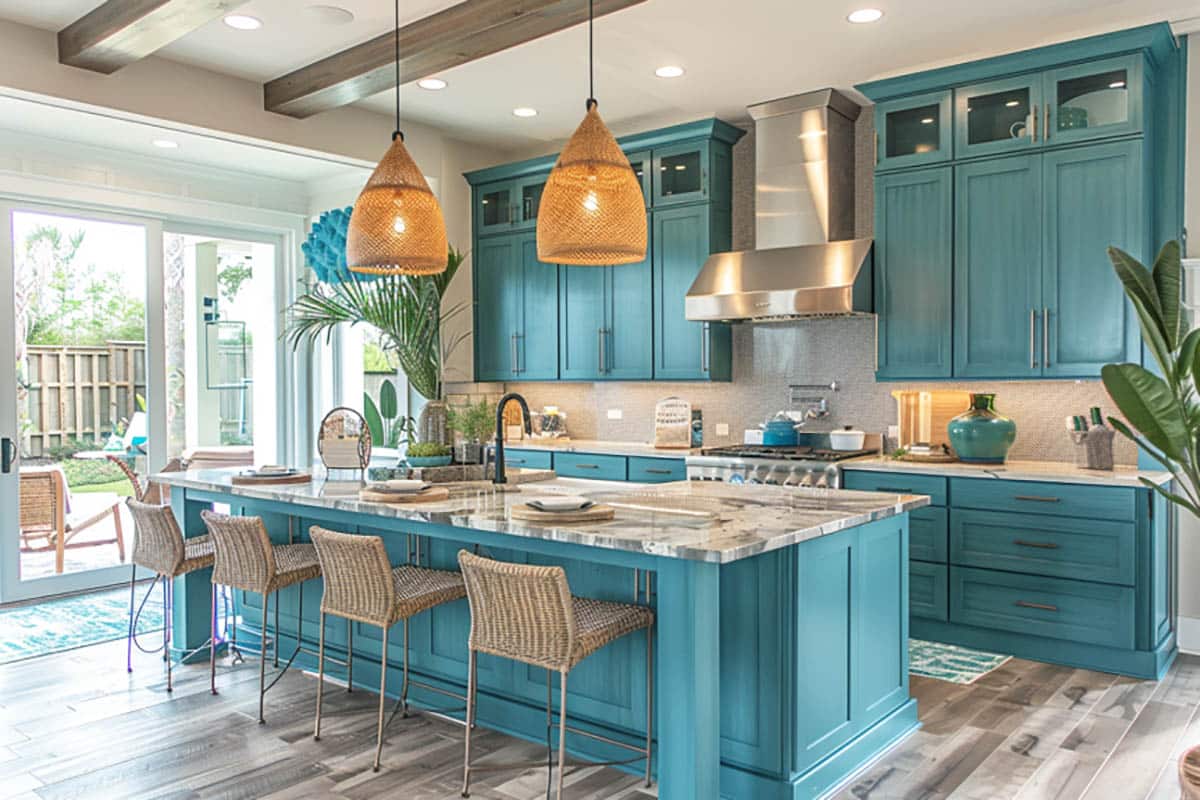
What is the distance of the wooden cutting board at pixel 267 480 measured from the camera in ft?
13.0

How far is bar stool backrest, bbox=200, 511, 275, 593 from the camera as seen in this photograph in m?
3.60

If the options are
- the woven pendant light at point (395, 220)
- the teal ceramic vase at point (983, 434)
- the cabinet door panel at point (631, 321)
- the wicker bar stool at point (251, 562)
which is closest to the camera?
the woven pendant light at point (395, 220)

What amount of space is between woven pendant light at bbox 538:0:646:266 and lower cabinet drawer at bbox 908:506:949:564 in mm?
2383

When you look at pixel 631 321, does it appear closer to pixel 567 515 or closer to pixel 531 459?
pixel 531 459

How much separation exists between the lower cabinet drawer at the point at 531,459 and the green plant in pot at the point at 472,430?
2110mm

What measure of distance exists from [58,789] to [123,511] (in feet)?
11.3

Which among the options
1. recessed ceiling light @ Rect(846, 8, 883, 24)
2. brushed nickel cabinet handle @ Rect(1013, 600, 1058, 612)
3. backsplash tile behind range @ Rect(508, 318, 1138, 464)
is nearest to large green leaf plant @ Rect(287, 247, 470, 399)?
backsplash tile behind range @ Rect(508, 318, 1138, 464)

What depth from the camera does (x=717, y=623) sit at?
8.18 feet

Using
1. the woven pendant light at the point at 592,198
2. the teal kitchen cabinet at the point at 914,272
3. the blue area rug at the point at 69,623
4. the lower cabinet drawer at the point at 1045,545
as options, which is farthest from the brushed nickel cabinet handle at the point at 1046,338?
the blue area rug at the point at 69,623

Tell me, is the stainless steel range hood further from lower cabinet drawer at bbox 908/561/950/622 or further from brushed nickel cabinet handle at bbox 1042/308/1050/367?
lower cabinet drawer at bbox 908/561/950/622

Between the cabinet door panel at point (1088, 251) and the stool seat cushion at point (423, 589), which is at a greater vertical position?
the cabinet door panel at point (1088, 251)

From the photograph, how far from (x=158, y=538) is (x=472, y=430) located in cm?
145

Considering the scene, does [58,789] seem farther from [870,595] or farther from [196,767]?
[870,595]

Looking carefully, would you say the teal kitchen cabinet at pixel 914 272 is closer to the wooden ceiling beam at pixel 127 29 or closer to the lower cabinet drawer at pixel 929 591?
the lower cabinet drawer at pixel 929 591
